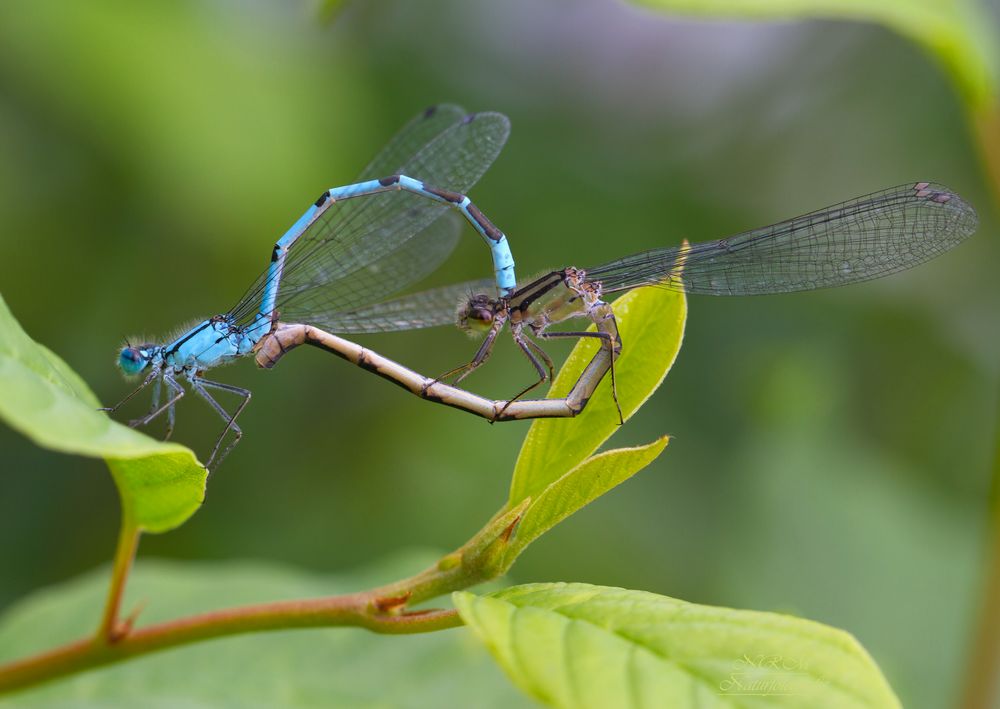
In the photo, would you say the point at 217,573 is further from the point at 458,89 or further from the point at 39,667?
the point at 458,89

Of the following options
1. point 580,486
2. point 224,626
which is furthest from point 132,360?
point 580,486

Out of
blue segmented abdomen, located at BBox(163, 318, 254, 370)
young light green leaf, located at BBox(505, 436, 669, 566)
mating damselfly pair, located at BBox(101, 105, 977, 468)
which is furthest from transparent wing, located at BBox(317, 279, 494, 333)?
young light green leaf, located at BBox(505, 436, 669, 566)

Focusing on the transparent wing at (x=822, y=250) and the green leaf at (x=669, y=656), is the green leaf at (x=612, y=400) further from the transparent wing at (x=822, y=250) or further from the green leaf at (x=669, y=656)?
the transparent wing at (x=822, y=250)

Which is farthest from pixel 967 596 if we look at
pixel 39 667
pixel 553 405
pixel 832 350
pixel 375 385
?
pixel 39 667

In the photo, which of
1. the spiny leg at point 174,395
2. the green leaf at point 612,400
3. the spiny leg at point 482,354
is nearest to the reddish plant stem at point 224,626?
the green leaf at point 612,400

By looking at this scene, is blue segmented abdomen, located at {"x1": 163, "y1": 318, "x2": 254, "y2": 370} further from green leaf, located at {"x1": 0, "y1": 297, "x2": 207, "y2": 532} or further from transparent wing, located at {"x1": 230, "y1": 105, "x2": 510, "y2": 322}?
green leaf, located at {"x1": 0, "y1": 297, "x2": 207, "y2": 532}

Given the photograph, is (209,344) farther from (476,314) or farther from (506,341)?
(506,341)
